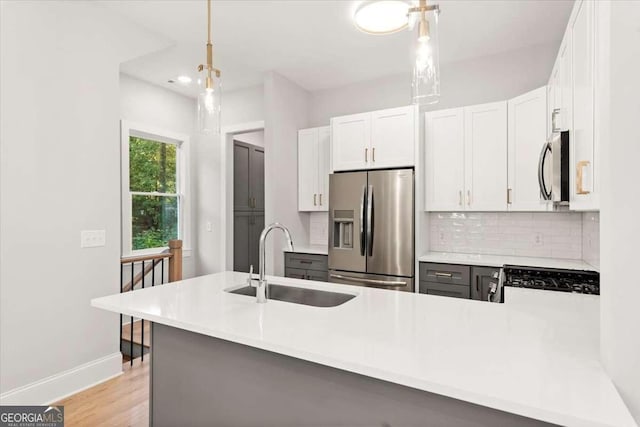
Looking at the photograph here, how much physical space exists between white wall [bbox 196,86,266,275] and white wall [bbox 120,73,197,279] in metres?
0.10

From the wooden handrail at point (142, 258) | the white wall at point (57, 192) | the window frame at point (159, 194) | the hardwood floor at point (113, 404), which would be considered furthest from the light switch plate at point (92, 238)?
the window frame at point (159, 194)

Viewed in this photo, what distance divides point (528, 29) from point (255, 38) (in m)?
2.38

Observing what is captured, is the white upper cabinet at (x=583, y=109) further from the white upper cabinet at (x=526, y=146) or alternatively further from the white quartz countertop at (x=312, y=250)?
the white quartz countertop at (x=312, y=250)

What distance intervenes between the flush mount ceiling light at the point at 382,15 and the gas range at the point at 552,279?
1880 millimetres

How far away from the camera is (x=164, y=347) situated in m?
1.67

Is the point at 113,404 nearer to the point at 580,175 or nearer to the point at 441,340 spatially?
the point at 441,340

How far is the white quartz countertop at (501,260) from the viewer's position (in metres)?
2.89

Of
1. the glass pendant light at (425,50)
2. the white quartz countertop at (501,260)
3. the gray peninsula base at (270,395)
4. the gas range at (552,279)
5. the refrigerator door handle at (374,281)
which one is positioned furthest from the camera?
the refrigerator door handle at (374,281)

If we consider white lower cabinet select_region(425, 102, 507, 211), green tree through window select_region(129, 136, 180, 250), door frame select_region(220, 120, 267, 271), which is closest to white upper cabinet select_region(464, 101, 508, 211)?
white lower cabinet select_region(425, 102, 507, 211)

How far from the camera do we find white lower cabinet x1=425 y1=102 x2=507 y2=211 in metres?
3.18

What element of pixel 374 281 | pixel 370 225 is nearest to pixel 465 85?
pixel 370 225

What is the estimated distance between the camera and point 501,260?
3164mm

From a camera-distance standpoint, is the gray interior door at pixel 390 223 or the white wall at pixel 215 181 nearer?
the gray interior door at pixel 390 223

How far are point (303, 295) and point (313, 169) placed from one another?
2.41 metres
